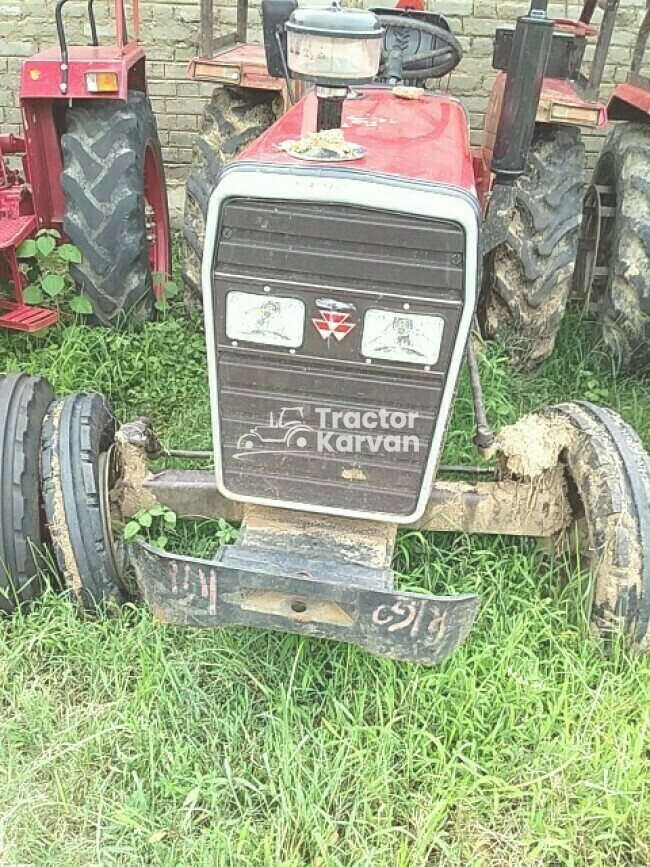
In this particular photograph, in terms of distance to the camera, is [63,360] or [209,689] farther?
[63,360]

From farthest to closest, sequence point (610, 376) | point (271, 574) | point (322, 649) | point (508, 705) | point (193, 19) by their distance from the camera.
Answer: point (193, 19) < point (610, 376) < point (322, 649) < point (508, 705) < point (271, 574)

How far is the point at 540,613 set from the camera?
107 inches

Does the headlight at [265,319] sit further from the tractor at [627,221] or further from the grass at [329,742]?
the tractor at [627,221]

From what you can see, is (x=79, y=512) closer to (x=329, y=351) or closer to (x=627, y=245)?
(x=329, y=351)

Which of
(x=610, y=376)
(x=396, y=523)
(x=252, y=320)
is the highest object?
(x=252, y=320)

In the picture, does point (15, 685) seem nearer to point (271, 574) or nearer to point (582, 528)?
point (271, 574)

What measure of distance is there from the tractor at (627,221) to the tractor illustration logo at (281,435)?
2140mm

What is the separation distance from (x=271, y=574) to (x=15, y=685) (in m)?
0.88

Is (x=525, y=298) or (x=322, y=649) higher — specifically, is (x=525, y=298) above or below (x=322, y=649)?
above

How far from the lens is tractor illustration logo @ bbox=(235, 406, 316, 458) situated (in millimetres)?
2287

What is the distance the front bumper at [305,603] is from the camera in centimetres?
209

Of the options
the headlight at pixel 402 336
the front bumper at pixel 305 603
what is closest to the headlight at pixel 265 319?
the headlight at pixel 402 336

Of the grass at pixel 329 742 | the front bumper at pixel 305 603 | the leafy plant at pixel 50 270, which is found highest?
the front bumper at pixel 305 603

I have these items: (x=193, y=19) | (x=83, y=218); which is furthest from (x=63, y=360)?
(x=193, y=19)
